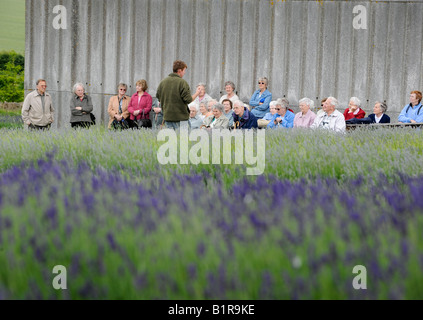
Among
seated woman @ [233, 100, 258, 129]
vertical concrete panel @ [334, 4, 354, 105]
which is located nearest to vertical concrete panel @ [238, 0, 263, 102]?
vertical concrete panel @ [334, 4, 354, 105]

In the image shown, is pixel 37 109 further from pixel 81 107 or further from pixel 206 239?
pixel 206 239

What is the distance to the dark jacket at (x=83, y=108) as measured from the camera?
437 inches

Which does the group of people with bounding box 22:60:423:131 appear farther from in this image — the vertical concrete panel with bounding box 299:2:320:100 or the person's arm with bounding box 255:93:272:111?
the vertical concrete panel with bounding box 299:2:320:100

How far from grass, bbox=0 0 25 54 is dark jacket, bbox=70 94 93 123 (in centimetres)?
5667

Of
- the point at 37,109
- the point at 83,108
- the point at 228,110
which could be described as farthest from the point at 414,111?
the point at 37,109

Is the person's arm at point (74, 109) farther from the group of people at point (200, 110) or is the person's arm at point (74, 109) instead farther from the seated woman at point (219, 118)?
the seated woman at point (219, 118)

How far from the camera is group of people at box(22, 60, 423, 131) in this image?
902 centimetres

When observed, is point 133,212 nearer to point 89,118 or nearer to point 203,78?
point 89,118

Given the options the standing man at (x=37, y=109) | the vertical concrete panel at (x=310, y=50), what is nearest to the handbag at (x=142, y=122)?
the standing man at (x=37, y=109)

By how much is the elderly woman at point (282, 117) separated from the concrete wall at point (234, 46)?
2.10 m

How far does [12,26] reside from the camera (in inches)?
2936

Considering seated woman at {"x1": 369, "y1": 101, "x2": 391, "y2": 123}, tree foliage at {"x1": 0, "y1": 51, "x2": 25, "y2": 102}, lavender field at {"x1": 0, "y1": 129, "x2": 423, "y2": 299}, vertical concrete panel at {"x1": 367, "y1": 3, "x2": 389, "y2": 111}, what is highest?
tree foliage at {"x1": 0, "y1": 51, "x2": 25, "y2": 102}

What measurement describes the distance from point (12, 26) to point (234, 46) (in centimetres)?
6979
